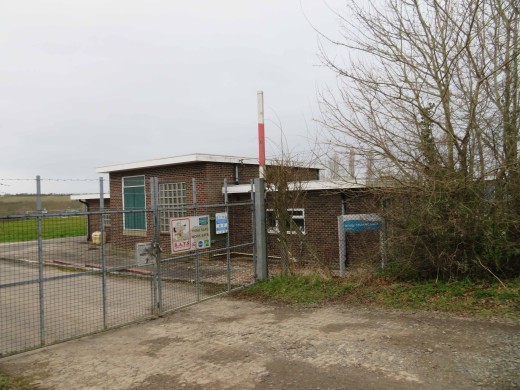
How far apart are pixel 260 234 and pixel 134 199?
11640 millimetres

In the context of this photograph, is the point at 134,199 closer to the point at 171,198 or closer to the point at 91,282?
the point at 171,198

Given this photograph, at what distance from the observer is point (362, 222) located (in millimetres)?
10133

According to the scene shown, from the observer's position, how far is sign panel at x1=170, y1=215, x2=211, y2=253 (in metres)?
8.22

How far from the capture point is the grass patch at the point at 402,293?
7242 mm

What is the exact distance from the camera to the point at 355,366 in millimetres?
4949

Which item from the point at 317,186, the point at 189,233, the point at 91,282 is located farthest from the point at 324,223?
the point at 91,282

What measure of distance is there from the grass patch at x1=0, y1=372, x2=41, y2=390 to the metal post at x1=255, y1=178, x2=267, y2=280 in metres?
6.05

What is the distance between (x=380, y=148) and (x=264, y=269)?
392cm

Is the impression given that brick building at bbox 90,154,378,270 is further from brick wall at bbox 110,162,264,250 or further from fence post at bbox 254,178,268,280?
fence post at bbox 254,178,268,280

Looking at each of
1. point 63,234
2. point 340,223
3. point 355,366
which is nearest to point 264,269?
point 340,223

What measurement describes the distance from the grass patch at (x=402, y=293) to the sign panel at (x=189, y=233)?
166 cm

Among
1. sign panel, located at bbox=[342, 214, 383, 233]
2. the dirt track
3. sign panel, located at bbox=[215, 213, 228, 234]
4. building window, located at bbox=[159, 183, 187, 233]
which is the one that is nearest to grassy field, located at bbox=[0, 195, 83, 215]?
the dirt track

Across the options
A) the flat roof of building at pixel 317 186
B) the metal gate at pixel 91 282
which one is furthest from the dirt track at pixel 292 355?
the flat roof of building at pixel 317 186

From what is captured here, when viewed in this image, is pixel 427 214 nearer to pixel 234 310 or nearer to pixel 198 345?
pixel 234 310
